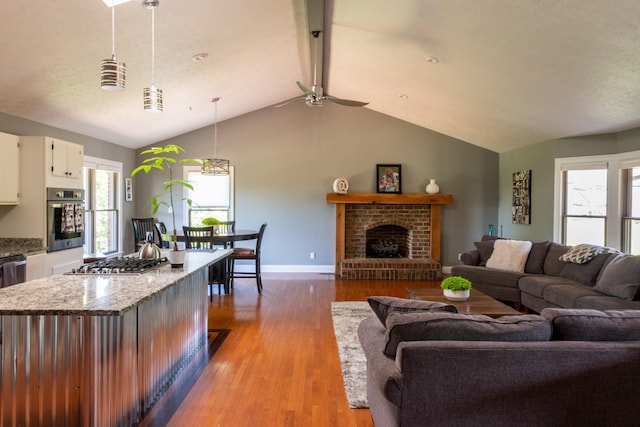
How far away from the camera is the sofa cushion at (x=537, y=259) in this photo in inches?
203

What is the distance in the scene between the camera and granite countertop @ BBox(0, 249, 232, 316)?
1.81 meters

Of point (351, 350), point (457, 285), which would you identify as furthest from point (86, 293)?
point (457, 285)

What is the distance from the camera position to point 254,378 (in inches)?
123

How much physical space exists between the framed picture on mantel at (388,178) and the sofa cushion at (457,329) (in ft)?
18.6

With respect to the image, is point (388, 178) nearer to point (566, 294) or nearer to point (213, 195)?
point (213, 195)

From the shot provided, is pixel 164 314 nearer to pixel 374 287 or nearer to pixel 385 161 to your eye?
pixel 374 287

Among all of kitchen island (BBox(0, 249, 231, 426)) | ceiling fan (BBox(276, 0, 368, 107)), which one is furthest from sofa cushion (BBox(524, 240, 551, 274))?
kitchen island (BBox(0, 249, 231, 426))

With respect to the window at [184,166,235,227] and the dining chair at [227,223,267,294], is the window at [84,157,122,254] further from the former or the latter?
the dining chair at [227,223,267,294]

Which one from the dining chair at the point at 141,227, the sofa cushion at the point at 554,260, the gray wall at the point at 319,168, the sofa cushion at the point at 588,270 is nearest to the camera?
the sofa cushion at the point at 588,270

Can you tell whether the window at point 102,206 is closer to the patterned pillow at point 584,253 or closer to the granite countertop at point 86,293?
the granite countertop at point 86,293

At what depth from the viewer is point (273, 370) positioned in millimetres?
3270

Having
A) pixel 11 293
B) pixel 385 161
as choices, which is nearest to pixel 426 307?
pixel 11 293

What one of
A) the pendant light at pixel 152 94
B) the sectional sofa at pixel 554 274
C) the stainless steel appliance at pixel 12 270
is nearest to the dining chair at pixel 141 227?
the stainless steel appliance at pixel 12 270

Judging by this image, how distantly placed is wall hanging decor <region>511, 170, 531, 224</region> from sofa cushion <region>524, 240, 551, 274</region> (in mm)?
1308
